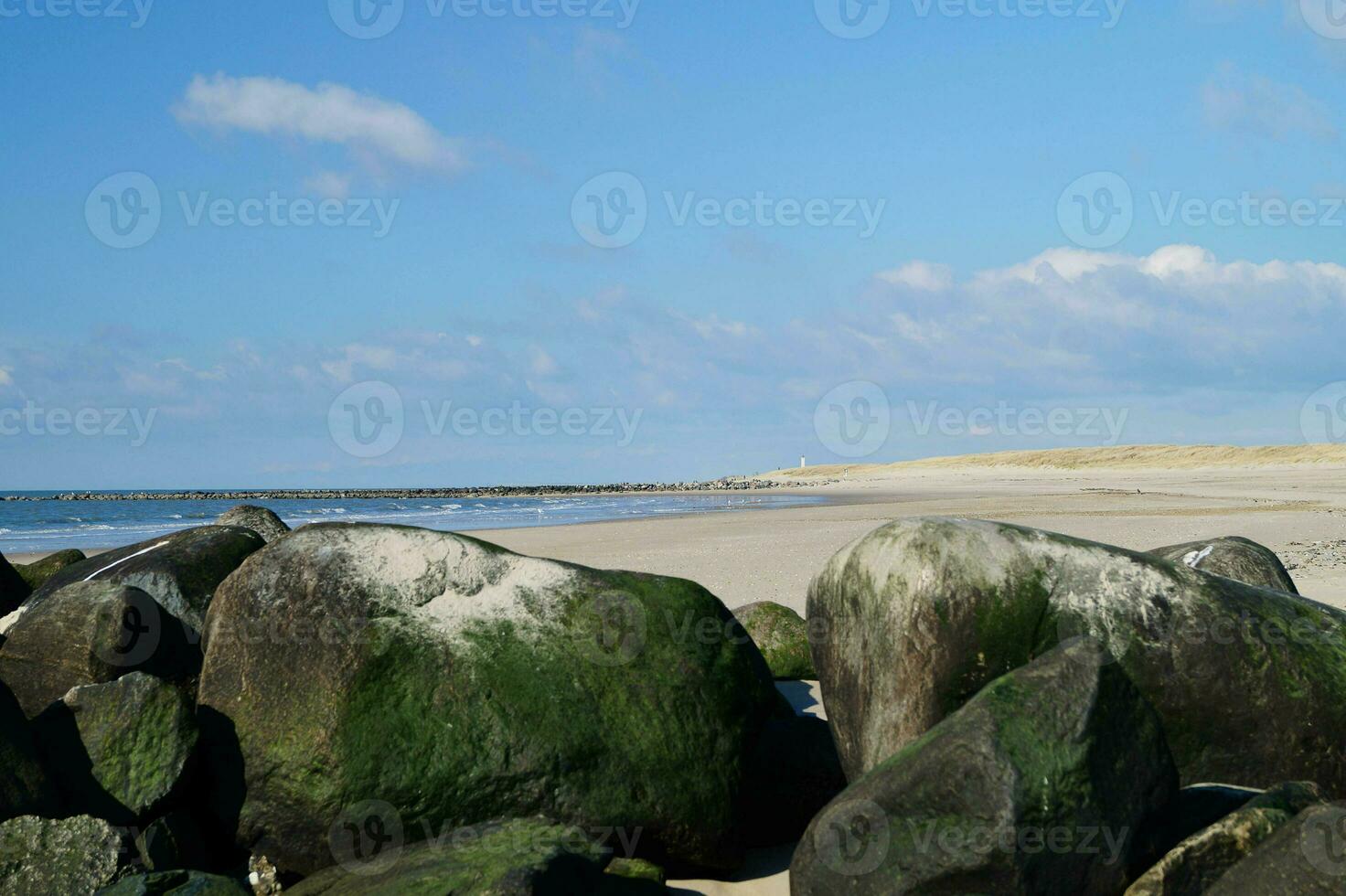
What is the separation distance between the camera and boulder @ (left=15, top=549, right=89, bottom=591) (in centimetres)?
939

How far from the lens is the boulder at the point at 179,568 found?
718 centimetres

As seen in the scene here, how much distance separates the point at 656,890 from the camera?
4.92 meters

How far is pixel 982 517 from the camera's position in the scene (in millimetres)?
30453

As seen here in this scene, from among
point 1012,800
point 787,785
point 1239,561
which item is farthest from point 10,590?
point 1239,561

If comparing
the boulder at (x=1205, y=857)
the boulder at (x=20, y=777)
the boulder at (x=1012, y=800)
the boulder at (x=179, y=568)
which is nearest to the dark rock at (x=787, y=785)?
the boulder at (x=1012, y=800)

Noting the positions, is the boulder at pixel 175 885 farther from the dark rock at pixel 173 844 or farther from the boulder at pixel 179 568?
the boulder at pixel 179 568

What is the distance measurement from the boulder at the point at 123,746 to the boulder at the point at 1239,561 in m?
6.70

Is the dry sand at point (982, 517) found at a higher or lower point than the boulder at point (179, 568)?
lower

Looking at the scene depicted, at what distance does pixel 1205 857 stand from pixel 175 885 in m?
4.38

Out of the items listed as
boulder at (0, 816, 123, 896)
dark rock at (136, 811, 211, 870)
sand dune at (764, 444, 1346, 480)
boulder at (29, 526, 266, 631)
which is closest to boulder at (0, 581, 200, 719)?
boulder at (29, 526, 266, 631)

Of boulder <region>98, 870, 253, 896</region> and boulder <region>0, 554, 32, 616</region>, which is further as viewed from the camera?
boulder <region>0, 554, 32, 616</region>

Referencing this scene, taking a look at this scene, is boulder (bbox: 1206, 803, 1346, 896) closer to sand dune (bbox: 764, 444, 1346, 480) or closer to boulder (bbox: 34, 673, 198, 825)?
boulder (bbox: 34, 673, 198, 825)

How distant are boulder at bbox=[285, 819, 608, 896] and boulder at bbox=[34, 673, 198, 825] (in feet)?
3.01

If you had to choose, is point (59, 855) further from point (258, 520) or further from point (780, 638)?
point (258, 520)
